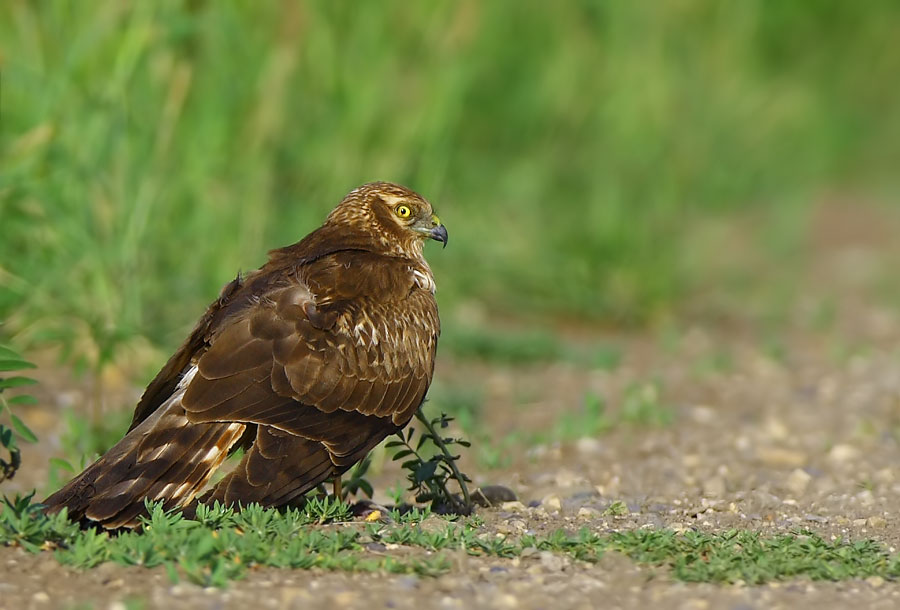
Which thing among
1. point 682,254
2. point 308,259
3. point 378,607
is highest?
point 682,254

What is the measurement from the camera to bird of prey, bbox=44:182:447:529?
450 cm

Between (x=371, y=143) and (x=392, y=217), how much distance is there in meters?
3.47

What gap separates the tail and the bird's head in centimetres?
136

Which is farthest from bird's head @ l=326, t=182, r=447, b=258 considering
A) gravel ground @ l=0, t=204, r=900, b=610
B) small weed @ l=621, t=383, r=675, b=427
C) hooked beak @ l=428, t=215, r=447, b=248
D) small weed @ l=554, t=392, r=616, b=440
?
small weed @ l=621, t=383, r=675, b=427

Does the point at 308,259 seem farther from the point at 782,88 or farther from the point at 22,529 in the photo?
the point at 782,88

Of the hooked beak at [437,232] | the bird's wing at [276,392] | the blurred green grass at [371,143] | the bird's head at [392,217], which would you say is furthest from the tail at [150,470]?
the blurred green grass at [371,143]

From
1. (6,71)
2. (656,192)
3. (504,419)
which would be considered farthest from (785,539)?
(656,192)

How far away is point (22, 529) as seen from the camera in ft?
13.7

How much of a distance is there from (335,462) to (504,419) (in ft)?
10.2

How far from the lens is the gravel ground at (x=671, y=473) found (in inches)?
156

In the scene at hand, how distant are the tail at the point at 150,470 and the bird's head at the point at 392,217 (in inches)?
53.7

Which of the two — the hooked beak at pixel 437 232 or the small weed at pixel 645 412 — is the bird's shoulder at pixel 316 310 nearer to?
the hooked beak at pixel 437 232

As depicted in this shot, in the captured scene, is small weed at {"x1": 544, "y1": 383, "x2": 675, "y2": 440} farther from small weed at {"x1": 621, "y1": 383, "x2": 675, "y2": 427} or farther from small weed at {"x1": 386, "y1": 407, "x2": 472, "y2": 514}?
small weed at {"x1": 386, "y1": 407, "x2": 472, "y2": 514}

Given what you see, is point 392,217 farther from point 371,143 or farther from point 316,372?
point 371,143
